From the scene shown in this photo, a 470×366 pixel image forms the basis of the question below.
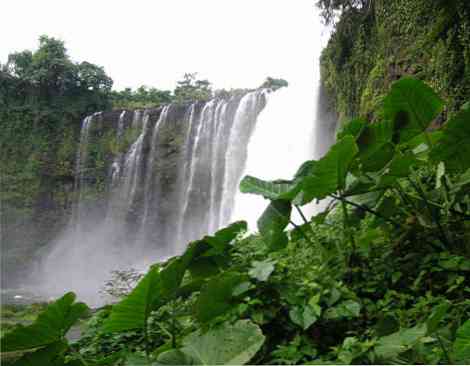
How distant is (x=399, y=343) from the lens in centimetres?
100

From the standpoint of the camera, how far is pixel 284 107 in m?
11.3

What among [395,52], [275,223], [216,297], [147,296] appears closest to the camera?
[147,296]

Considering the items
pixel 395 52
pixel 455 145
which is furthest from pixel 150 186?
pixel 455 145

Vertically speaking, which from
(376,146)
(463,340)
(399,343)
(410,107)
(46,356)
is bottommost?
(46,356)

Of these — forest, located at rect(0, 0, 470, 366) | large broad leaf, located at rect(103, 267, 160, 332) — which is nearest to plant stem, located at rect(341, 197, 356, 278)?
forest, located at rect(0, 0, 470, 366)

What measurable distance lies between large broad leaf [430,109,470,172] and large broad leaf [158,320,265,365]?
0.99m

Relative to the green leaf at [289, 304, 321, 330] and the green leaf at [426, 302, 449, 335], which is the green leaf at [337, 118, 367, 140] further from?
the green leaf at [426, 302, 449, 335]

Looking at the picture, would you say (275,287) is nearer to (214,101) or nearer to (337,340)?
(337,340)

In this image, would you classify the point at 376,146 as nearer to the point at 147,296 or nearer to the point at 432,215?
the point at 432,215

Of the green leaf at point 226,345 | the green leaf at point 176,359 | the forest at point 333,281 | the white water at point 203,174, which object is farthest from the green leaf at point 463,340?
the white water at point 203,174

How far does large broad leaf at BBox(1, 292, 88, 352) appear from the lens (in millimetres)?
968

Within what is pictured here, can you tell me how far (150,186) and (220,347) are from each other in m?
16.1

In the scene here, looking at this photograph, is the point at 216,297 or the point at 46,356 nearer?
the point at 46,356

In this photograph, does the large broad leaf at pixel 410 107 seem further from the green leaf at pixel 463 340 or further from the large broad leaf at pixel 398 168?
the green leaf at pixel 463 340
